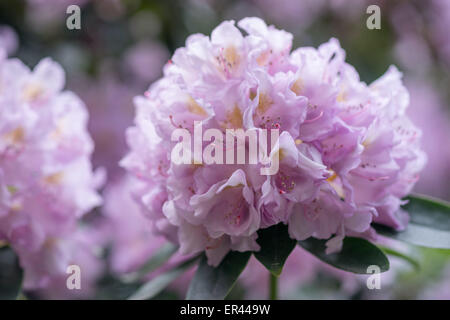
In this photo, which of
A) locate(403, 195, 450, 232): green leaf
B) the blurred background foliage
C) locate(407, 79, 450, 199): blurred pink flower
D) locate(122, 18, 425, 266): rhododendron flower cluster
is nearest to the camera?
locate(122, 18, 425, 266): rhododendron flower cluster

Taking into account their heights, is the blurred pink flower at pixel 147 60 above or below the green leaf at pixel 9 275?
above

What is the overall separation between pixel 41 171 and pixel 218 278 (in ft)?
1.35

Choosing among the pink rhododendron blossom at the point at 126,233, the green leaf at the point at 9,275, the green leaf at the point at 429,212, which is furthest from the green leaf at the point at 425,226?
the green leaf at the point at 9,275

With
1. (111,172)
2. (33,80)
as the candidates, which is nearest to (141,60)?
(111,172)

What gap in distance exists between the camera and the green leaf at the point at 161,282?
102 cm

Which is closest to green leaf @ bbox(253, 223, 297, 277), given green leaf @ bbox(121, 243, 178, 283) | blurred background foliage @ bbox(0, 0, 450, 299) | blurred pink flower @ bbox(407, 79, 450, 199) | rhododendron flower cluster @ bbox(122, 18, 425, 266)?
rhododendron flower cluster @ bbox(122, 18, 425, 266)

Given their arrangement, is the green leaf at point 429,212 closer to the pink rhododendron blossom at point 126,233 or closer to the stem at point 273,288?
the stem at point 273,288

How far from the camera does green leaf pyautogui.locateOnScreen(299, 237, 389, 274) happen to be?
0.85 meters

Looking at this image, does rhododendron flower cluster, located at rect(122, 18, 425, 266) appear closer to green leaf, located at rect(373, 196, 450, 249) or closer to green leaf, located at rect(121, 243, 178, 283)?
green leaf, located at rect(373, 196, 450, 249)

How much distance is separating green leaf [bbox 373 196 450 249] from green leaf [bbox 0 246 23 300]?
67 cm

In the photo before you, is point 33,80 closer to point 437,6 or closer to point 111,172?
point 111,172

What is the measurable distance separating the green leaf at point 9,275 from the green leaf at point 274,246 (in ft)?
1.59

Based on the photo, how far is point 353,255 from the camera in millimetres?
883
